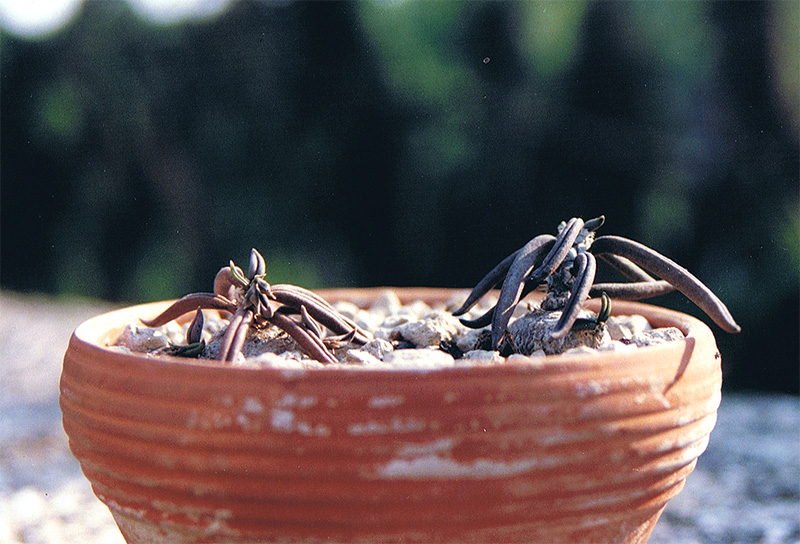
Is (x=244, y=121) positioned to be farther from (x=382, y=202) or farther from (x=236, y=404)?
(x=236, y=404)

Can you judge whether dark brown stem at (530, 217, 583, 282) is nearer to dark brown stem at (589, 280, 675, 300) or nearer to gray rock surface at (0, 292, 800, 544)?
dark brown stem at (589, 280, 675, 300)

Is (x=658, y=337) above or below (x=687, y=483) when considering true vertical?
above

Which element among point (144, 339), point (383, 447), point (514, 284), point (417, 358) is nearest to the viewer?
point (383, 447)

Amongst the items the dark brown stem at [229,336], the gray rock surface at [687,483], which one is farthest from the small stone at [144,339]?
the gray rock surface at [687,483]

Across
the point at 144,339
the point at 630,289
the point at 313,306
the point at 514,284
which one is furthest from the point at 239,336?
the point at 630,289

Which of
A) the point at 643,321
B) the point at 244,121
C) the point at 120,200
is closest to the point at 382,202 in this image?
the point at 244,121

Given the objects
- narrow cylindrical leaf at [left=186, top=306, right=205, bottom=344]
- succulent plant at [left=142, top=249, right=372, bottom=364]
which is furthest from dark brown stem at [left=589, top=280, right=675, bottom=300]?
Result: narrow cylindrical leaf at [left=186, top=306, right=205, bottom=344]

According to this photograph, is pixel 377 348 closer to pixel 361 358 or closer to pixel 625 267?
pixel 361 358
